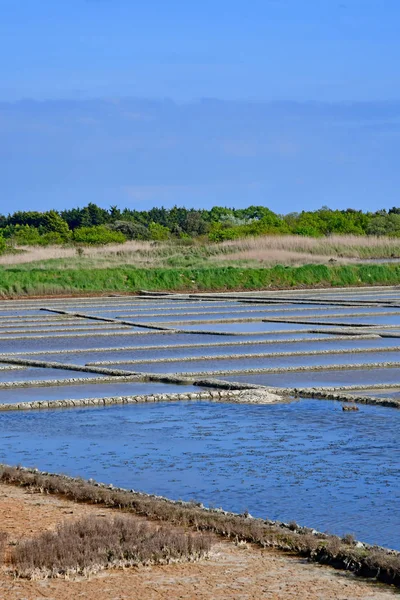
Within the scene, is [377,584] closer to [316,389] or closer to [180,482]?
[180,482]

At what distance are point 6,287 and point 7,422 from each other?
792 inches

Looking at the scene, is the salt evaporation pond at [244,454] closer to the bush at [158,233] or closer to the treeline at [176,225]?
the treeline at [176,225]

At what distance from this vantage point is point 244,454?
8.68m

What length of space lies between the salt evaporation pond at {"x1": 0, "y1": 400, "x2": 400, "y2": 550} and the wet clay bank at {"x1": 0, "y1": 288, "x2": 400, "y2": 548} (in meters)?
0.02

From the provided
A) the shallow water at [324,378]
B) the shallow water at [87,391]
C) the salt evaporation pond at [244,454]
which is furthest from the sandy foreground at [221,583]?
the shallow water at [324,378]

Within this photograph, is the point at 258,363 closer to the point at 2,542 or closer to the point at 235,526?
the point at 235,526

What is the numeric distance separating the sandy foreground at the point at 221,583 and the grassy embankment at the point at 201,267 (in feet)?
82.6

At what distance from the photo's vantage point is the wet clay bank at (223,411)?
7426mm

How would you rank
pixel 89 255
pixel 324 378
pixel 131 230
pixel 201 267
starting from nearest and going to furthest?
pixel 324 378
pixel 201 267
pixel 89 255
pixel 131 230

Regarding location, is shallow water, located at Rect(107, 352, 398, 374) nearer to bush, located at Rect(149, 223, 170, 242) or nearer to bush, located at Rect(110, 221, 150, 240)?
bush, located at Rect(149, 223, 170, 242)

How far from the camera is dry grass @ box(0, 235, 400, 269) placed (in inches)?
1495

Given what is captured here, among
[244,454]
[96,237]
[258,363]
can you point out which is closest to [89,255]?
[96,237]

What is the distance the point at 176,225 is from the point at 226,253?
104 feet

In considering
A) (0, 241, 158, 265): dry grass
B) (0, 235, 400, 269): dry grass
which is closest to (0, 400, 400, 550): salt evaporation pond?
(0, 235, 400, 269): dry grass
